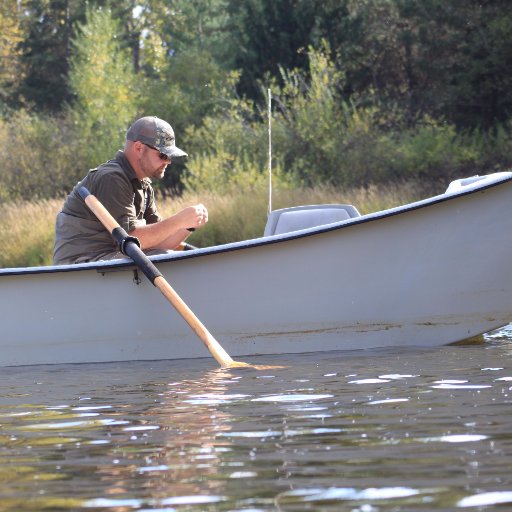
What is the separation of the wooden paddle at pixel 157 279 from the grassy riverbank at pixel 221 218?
36.8 feet

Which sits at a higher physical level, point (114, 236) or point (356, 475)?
point (114, 236)

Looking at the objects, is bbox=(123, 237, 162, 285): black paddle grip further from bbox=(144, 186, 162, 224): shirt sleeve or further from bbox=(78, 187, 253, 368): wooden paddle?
bbox=(144, 186, 162, 224): shirt sleeve

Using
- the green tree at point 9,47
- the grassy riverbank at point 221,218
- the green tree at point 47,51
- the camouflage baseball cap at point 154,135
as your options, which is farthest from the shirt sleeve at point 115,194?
the green tree at point 9,47

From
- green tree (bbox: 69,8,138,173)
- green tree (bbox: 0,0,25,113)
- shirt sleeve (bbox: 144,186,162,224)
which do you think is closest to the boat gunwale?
shirt sleeve (bbox: 144,186,162,224)

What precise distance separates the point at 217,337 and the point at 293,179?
17.1m

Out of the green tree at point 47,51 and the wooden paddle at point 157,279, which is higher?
the green tree at point 47,51

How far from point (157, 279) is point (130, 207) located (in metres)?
0.58

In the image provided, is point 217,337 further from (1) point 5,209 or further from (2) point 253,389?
(1) point 5,209

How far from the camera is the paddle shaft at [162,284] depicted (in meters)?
7.11

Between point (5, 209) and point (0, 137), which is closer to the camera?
point (5, 209)

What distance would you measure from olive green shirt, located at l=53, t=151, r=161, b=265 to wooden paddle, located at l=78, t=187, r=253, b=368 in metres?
0.17

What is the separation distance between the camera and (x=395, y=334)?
772cm

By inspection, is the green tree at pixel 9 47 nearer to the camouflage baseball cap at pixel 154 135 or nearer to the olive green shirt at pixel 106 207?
the olive green shirt at pixel 106 207

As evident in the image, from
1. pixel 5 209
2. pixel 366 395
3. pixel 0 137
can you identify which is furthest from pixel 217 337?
pixel 0 137
